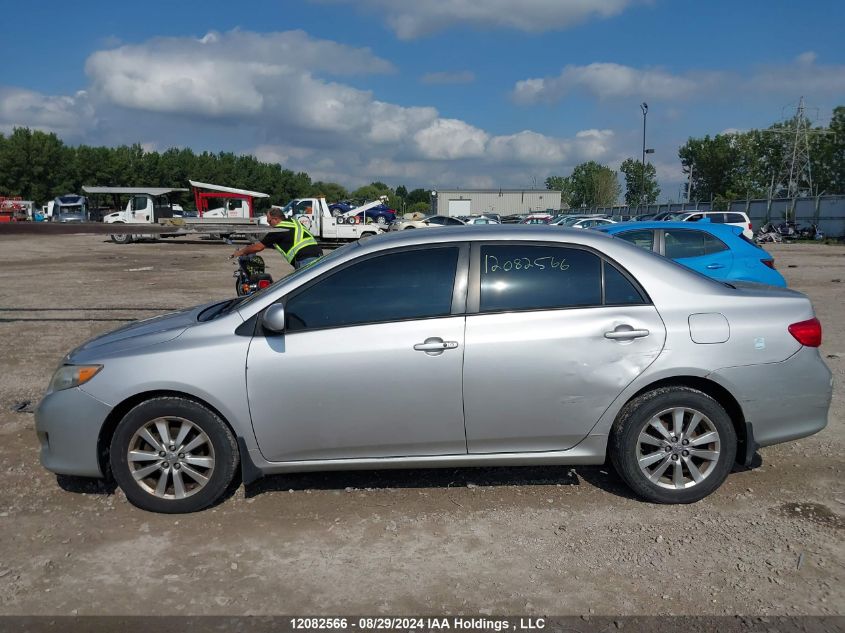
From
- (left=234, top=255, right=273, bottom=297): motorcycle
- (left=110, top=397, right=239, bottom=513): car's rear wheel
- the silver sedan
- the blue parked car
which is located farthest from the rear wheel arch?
(left=234, top=255, right=273, bottom=297): motorcycle

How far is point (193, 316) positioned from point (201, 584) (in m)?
1.83

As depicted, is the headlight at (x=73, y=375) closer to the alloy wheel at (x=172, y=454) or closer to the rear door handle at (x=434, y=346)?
the alloy wheel at (x=172, y=454)

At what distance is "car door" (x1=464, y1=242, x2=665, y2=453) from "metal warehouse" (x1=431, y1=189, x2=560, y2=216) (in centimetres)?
8035

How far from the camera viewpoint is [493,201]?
8925 centimetres

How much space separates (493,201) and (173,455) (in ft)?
287

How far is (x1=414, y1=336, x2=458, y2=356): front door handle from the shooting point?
13.0 ft

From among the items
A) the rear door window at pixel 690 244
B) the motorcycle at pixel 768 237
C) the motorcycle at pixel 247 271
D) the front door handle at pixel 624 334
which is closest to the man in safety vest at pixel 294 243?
the motorcycle at pixel 247 271

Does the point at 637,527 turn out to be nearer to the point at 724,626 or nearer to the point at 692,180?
the point at 724,626

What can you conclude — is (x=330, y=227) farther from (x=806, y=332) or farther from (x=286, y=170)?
(x=286, y=170)

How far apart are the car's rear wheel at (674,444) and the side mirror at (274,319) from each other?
211cm

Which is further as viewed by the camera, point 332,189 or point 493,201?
point 332,189

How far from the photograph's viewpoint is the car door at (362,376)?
3963mm

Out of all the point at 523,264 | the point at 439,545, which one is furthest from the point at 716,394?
the point at 439,545

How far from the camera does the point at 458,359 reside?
3.97 m
